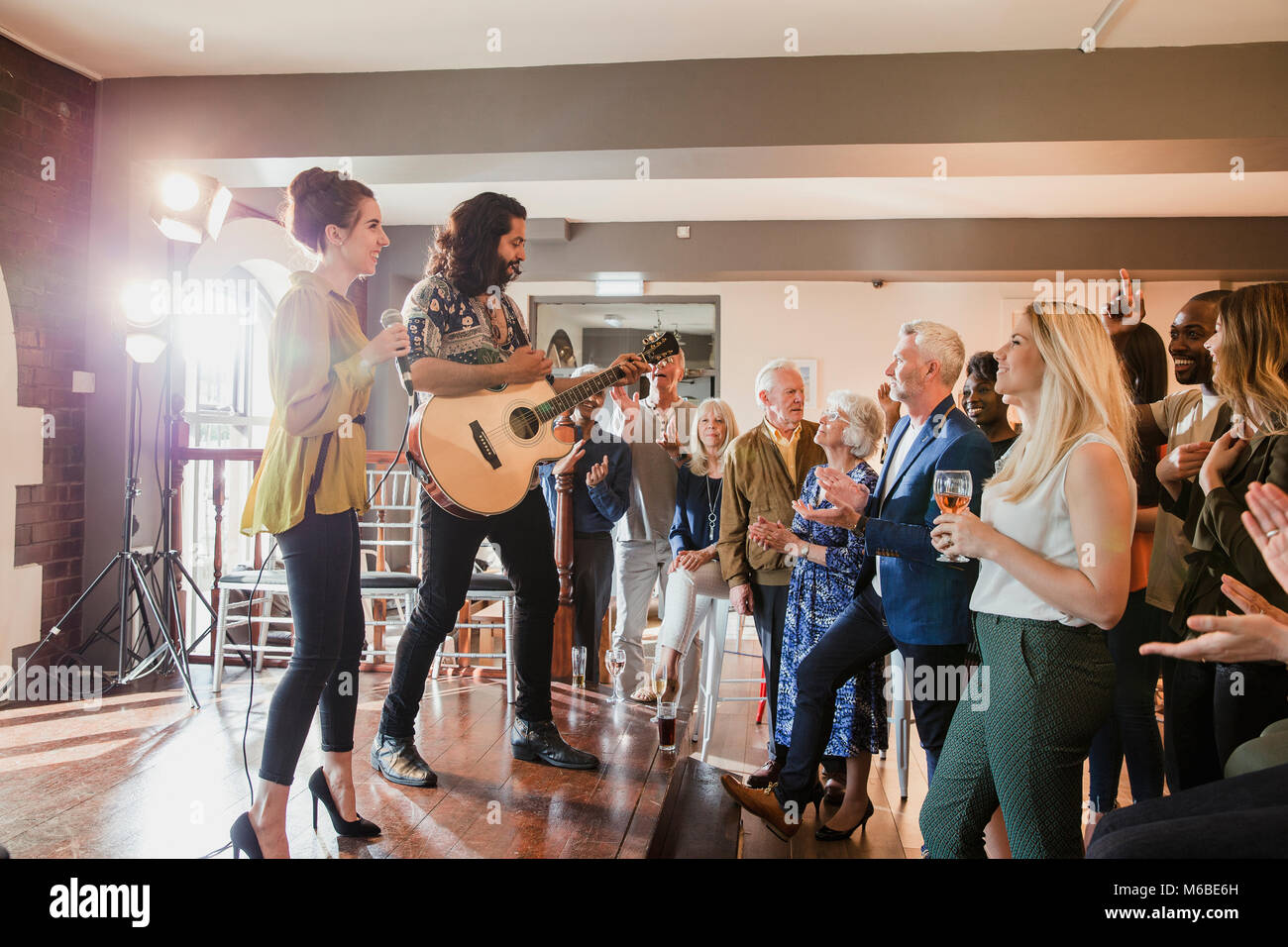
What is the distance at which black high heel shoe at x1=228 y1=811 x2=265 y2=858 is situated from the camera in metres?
1.78

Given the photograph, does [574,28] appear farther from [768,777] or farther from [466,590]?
[768,777]

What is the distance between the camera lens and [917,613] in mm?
2145

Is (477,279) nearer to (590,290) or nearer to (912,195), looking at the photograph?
(912,195)

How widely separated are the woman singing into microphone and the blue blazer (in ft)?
4.03

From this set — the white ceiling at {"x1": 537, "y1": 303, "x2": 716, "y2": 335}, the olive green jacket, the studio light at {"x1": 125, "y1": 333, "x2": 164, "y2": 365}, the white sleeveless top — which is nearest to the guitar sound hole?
the olive green jacket

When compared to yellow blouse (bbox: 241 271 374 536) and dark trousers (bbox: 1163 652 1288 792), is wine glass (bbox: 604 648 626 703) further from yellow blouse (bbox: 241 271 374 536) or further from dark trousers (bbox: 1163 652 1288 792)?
dark trousers (bbox: 1163 652 1288 792)

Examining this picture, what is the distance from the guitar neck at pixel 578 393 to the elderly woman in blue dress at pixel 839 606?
2.03 ft

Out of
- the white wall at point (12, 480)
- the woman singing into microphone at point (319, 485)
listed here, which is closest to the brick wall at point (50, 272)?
the white wall at point (12, 480)

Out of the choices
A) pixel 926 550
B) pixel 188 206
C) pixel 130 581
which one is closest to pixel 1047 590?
pixel 926 550

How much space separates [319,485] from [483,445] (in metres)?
0.58

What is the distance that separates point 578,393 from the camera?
8.59ft

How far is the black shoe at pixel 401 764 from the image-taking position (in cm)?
242

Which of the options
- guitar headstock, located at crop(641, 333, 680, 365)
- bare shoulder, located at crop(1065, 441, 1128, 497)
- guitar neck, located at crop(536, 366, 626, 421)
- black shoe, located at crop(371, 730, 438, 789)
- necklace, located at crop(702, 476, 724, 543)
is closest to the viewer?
bare shoulder, located at crop(1065, 441, 1128, 497)
